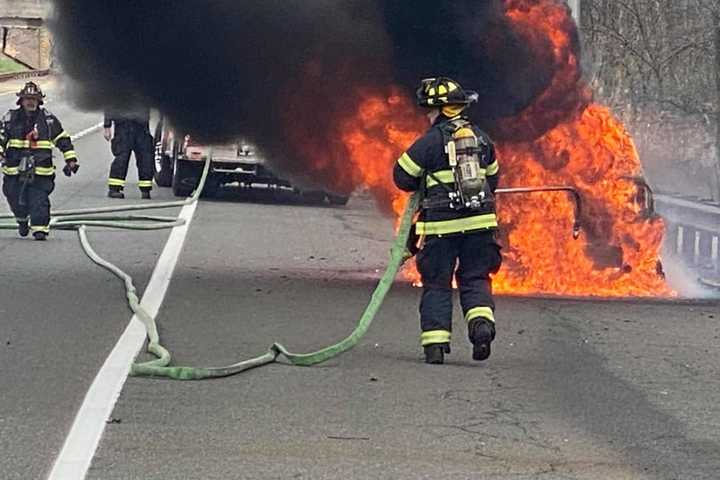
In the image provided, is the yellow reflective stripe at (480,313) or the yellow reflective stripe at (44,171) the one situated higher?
the yellow reflective stripe at (44,171)

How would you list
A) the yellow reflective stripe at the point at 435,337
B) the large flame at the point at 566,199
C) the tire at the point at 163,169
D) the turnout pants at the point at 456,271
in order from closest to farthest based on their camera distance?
1. the yellow reflective stripe at the point at 435,337
2. the turnout pants at the point at 456,271
3. the large flame at the point at 566,199
4. the tire at the point at 163,169

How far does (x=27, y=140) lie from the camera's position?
14625 mm

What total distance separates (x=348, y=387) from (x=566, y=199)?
466cm

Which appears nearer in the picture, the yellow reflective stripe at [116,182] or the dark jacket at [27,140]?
the dark jacket at [27,140]

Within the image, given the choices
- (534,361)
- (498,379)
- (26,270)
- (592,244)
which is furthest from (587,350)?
(26,270)

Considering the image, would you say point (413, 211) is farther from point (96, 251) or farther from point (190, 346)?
point (96, 251)

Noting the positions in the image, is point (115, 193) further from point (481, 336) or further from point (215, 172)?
point (481, 336)

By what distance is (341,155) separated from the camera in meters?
12.0

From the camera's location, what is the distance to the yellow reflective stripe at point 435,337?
8430mm

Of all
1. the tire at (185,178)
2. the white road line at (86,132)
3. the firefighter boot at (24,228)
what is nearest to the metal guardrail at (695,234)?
the firefighter boot at (24,228)

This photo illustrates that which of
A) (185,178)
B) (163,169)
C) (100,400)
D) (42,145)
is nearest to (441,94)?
(100,400)

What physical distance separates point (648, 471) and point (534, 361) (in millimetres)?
2502

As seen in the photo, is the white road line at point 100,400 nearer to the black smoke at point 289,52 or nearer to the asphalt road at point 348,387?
the asphalt road at point 348,387

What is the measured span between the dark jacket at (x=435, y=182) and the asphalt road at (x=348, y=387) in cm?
83
